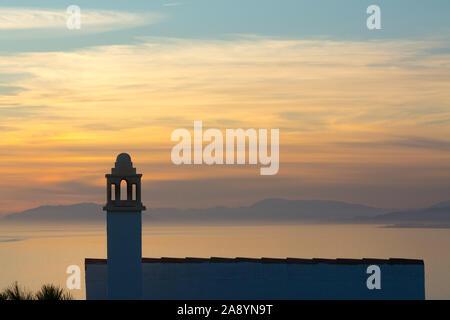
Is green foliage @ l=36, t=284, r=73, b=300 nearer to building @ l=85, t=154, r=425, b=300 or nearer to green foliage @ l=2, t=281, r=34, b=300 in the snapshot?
green foliage @ l=2, t=281, r=34, b=300

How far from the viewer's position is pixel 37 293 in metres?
22.9

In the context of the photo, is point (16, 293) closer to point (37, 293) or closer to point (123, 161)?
point (37, 293)

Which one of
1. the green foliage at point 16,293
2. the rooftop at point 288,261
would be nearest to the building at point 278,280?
the rooftop at point 288,261

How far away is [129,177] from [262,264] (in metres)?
4.89

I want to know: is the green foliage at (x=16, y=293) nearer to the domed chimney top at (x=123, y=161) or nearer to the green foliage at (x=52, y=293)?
the green foliage at (x=52, y=293)

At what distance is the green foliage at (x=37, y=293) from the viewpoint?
2264 cm

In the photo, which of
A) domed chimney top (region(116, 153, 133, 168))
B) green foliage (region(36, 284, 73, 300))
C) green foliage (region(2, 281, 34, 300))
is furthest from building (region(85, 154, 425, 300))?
domed chimney top (region(116, 153, 133, 168))

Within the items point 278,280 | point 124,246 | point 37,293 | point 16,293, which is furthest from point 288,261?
point 16,293

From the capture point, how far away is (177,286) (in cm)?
2319

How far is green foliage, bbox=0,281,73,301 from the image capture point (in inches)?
891
